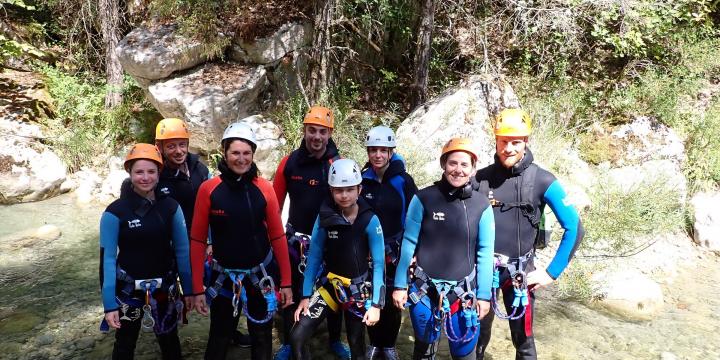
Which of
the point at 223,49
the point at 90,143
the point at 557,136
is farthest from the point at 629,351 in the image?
the point at 90,143

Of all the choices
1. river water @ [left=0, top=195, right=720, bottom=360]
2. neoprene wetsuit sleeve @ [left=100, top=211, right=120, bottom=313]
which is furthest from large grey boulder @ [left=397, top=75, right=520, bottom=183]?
neoprene wetsuit sleeve @ [left=100, top=211, right=120, bottom=313]

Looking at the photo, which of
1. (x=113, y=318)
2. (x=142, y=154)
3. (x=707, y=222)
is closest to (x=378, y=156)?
(x=142, y=154)

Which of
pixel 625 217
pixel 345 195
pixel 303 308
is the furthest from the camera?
pixel 625 217

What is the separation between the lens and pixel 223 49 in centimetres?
934

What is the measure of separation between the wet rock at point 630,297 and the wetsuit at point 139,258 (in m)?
4.91

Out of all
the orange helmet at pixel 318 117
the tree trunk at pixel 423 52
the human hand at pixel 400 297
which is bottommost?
the human hand at pixel 400 297

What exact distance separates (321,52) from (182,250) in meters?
6.39

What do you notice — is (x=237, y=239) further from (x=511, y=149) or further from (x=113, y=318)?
(x=511, y=149)

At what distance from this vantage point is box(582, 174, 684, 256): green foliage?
649cm

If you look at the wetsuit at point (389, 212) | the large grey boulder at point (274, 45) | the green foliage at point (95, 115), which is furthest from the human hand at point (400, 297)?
the green foliage at point (95, 115)

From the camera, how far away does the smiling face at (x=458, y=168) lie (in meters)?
3.09

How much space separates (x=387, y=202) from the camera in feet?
13.0

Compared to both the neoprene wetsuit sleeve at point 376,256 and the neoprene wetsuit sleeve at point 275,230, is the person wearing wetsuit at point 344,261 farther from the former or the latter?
the neoprene wetsuit sleeve at point 275,230

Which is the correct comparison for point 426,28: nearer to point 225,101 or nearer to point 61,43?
point 225,101
